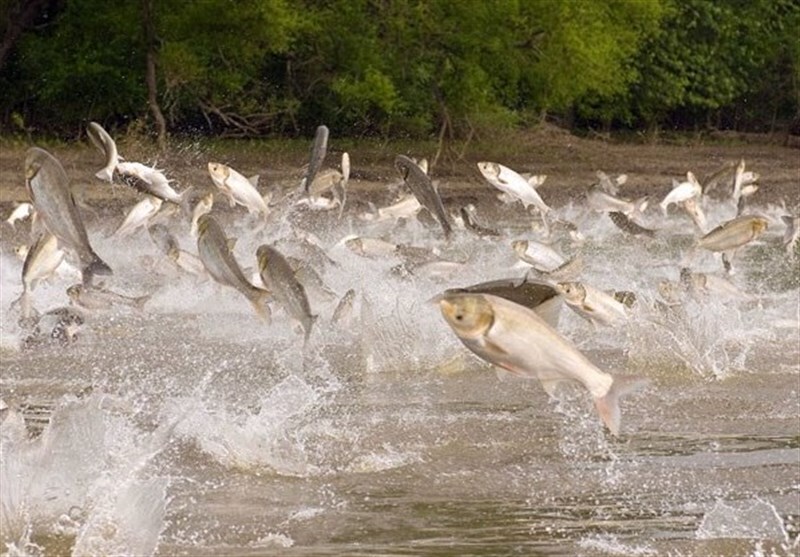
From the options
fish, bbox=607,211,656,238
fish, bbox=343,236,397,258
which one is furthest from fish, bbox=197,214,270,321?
fish, bbox=607,211,656,238

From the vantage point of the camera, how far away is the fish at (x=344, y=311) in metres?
13.0

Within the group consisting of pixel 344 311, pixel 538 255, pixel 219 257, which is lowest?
pixel 344 311

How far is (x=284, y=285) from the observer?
32.3 feet

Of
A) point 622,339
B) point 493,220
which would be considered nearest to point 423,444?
point 622,339

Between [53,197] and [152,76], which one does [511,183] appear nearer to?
[53,197]

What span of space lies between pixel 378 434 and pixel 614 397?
12.5 feet

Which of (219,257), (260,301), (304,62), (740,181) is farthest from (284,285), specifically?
(304,62)

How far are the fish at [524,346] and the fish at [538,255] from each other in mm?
7379

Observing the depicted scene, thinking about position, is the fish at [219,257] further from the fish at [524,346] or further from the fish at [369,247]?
the fish at [369,247]

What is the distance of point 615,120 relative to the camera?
1580 inches

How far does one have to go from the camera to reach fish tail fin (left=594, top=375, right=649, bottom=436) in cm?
611

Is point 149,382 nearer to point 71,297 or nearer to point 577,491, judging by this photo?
point 71,297

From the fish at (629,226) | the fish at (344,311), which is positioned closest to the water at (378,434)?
the fish at (344,311)

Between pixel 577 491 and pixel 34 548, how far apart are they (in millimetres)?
2510
